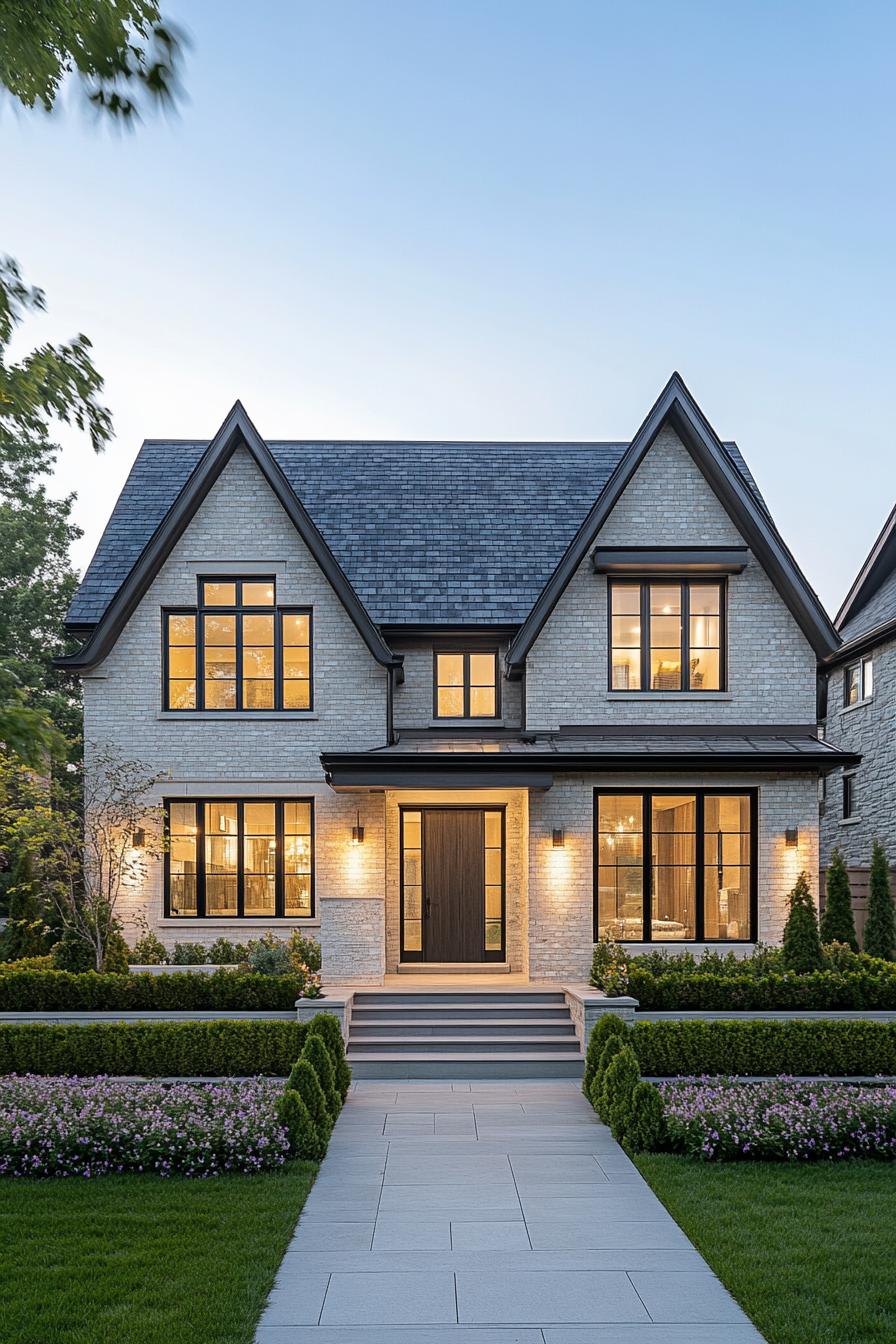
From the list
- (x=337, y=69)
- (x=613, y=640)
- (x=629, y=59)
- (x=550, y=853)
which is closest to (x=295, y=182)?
(x=629, y=59)

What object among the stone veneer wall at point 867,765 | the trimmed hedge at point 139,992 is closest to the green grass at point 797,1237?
the trimmed hedge at point 139,992

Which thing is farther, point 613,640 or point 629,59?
point 613,640

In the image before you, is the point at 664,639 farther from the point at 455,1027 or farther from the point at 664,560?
the point at 455,1027

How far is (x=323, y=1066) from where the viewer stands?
34.4 feet

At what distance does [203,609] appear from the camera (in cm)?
1728

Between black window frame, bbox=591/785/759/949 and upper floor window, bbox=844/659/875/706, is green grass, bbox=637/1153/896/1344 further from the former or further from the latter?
upper floor window, bbox=844/659/875/706

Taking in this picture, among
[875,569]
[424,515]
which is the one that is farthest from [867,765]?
[424,515]

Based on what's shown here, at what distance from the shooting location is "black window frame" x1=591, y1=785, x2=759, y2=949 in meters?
16.2

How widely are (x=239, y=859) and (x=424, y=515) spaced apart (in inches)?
306

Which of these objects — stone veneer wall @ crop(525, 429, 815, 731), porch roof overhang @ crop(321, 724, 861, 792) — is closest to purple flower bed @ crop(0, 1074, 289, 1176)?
porch roof overhang @ crop(321, 724, 861, 792)

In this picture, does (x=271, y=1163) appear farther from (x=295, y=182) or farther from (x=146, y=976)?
(x=295, y=182)

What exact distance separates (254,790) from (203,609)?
3241 millimetres

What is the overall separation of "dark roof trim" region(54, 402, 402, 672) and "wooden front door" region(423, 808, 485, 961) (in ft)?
10.0

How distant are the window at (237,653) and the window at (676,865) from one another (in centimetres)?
568
